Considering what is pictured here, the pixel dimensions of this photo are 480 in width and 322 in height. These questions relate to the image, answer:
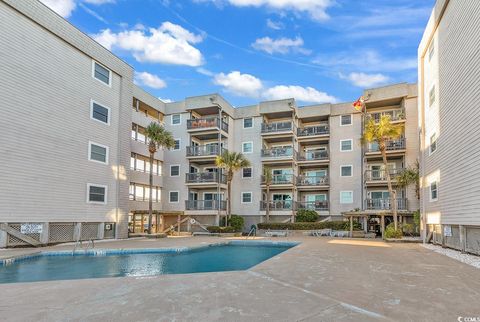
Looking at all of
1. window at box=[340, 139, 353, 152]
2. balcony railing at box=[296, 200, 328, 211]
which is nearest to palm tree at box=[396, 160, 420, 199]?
window at box=[340, 139, 353, 152]

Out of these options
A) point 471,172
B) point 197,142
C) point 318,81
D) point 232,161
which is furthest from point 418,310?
point 318,81

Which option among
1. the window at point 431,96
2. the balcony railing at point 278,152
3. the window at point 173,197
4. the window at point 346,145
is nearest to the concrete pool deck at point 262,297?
the window at point 431,96

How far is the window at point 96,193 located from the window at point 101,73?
7.44m

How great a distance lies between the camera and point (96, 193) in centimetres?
2202

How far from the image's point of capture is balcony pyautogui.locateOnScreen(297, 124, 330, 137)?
1248 inches

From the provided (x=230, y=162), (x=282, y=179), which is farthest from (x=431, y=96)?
(x=230, y=162)

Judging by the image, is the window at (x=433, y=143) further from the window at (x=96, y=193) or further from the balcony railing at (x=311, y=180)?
the window at (x=96, y=193)

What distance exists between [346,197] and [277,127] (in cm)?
924

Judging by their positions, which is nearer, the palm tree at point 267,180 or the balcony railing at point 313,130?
the palm tree at point 267,180

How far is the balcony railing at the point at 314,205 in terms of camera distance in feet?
100

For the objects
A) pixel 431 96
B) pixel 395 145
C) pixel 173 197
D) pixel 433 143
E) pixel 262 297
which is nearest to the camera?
pixel 262 297

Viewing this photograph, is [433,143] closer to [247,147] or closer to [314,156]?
[314,156]

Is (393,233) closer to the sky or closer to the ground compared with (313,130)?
closer to the ground

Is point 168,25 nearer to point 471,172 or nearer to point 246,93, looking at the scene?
Result: point 471,172
